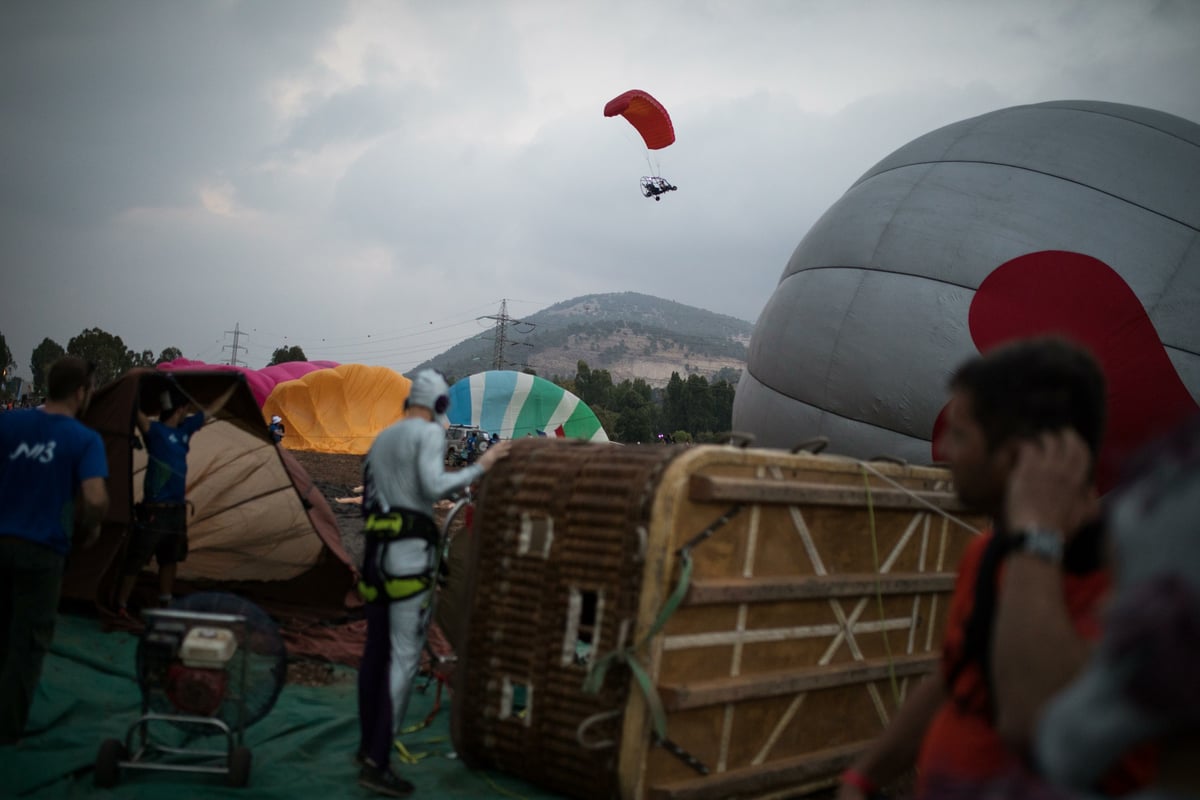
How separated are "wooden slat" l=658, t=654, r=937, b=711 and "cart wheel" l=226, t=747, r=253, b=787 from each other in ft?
7.29

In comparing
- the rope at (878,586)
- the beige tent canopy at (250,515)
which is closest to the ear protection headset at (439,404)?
the rope at (878,586)

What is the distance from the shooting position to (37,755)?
4.68 metres

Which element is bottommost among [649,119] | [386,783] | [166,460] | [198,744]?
[198,744]

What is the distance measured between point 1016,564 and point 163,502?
7.30m

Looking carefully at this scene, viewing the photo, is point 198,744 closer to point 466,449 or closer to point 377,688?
point 377,688

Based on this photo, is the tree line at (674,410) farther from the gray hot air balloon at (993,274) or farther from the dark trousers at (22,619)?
the dark trousers at (22,619)

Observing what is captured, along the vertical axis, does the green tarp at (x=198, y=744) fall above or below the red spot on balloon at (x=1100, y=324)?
below

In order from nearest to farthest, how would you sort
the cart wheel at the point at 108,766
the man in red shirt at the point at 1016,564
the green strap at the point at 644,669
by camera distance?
the man in red shirt at the point at 1016,564 → the green strap at the point at 644,669 → the cart wheel at the point at 108,766

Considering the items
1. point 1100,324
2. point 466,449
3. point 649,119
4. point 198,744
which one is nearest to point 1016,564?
point 198,744

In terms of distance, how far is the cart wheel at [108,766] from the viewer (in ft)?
14.5

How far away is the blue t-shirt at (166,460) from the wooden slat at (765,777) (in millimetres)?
5110

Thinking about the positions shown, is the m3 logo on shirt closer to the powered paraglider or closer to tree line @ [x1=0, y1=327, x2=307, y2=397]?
the powered paraglider

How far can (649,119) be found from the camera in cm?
2580

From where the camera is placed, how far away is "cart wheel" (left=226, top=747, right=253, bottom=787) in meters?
4.52
